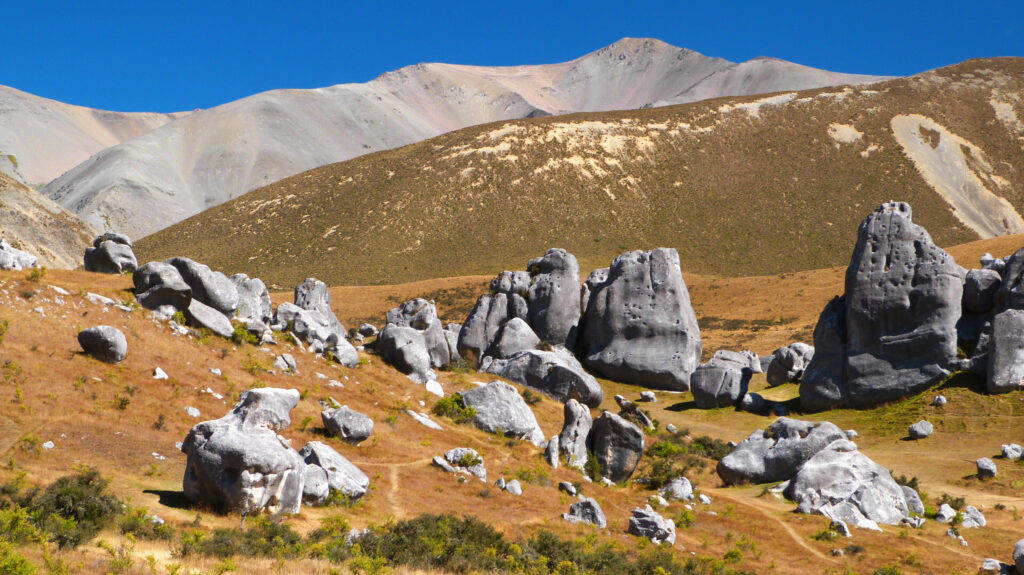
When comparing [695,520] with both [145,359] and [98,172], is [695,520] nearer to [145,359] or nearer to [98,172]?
[145,359]

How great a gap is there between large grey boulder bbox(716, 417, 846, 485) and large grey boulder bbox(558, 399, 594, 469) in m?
4.84

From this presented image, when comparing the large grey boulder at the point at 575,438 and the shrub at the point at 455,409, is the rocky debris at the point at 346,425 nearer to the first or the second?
the shrub at the point at 455,409

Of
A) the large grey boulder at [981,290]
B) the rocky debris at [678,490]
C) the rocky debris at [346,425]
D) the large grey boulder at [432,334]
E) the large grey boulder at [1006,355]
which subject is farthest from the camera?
the large grey boulder at [432,334]

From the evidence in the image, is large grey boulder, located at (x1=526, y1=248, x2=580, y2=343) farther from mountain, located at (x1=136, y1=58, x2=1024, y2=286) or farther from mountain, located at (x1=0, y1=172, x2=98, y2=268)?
mountain, located at (x1=136, y1=58, x2=1024, y2=286)

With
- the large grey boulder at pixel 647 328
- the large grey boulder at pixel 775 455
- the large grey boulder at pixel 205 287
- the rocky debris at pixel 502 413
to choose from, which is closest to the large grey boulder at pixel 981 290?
the large grey boulder at pixel 775 455

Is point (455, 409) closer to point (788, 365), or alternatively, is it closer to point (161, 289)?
point (161, 289)

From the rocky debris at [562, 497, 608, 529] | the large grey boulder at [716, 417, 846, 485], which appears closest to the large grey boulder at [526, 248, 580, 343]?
the large grey boulder at [716, 417, 846, 485]

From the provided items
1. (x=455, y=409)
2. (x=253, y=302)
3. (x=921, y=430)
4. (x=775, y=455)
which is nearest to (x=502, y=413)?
(x=455, y=409)

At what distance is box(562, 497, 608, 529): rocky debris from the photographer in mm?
19219

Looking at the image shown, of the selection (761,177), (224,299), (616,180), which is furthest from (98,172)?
(224,299)

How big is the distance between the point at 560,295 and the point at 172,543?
104ft

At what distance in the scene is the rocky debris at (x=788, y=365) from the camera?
39.8 metres

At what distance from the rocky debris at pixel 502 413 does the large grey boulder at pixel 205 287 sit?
30.0 feet

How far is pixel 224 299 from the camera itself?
1131 inches
